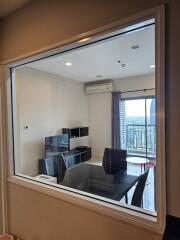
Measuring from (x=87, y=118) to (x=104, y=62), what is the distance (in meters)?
1.78

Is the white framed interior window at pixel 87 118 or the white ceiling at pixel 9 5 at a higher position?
the white ceiling at pixel 9 5

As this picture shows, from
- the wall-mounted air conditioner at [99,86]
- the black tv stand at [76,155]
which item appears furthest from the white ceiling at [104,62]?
the black tv stand at [76,155]

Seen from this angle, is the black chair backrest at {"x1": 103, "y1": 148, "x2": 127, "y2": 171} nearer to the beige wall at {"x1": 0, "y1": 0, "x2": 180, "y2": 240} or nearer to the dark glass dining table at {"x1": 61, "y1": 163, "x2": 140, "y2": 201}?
the dark glass dining table at {"x1": 61, "y1": 163, "x2": 140, "y2": 201}

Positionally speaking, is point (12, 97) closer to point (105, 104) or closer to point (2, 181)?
point (2, 181)

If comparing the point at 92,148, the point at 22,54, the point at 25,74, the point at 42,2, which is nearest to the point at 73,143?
the point at 92,148

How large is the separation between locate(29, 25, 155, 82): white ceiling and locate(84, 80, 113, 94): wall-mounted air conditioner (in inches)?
5.9

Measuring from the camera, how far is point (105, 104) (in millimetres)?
4867

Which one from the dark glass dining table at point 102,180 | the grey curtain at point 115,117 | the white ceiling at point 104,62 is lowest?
the dark glass dining table at point 102,180

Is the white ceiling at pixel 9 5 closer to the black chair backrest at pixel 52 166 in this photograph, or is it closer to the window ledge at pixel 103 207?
the window ledge at pixel 103 207

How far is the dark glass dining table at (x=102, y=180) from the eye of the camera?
6.72 ft

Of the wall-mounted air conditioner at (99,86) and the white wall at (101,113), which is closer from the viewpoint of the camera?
the white wall at (101,113)

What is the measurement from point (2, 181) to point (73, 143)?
3.13 metres

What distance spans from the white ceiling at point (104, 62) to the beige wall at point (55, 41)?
0.84 meters

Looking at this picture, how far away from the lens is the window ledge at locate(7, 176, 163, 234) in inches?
44.1
